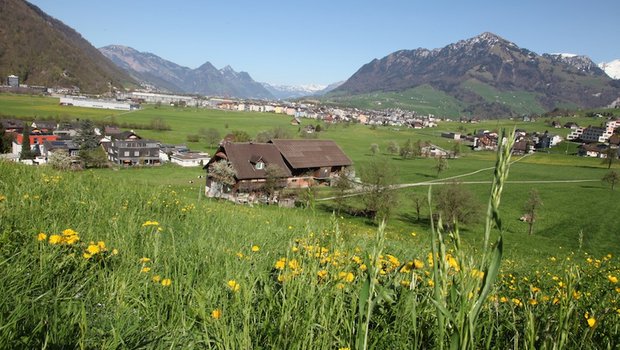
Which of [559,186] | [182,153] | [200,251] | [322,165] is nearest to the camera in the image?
[200,251]

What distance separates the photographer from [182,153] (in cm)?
9038

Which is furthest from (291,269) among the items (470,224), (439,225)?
(470,224)

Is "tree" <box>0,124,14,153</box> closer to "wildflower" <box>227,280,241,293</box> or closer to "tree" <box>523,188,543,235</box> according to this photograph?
"wildflower" <box>227,280,241,293</box>

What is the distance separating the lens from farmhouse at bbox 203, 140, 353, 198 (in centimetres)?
5344

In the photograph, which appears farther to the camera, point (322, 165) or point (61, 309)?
point (322, 165)

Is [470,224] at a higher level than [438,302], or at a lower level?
lower

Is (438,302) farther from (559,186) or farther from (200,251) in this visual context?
(559,186)

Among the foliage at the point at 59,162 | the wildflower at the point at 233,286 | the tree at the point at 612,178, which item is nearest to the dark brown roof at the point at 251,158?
the foliage at the point at 59,162

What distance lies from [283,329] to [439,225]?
4.92 ft

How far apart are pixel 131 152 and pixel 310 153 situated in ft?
148

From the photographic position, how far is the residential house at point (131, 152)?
276 feet

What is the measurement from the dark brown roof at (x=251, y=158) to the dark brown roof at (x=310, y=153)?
7.21ft

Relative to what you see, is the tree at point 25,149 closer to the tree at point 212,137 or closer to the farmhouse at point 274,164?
the farmhouse at point 274,164

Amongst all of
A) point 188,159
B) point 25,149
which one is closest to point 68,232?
point 188,159
